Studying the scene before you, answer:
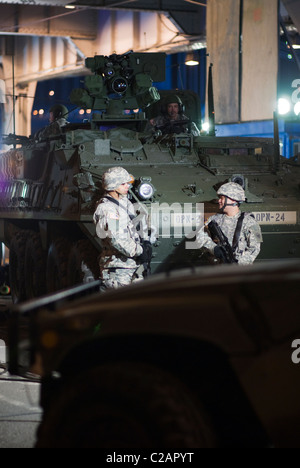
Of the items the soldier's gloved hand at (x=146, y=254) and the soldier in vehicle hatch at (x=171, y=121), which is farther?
the soldier in vehicle hatch at (x=171, y=121)

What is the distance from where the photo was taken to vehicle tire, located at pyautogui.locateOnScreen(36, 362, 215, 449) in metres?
3.21

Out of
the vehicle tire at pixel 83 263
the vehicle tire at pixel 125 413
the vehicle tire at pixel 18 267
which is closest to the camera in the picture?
the vehicle tire at pixel 125 413

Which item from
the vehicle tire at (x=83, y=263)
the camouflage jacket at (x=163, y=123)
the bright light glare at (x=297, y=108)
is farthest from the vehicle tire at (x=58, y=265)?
the bright light glare at (x=297, y=108)

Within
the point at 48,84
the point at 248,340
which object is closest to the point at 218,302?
the point at 248,340

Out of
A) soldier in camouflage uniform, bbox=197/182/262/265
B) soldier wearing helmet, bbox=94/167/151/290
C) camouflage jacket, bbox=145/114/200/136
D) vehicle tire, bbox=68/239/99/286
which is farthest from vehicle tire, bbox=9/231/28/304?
soldier in camouflage uniform, bbox=197/182/262/265

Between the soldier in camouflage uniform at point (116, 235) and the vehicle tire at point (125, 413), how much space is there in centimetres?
440

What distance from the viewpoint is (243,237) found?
7949mm

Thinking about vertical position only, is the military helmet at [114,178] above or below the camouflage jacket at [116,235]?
above

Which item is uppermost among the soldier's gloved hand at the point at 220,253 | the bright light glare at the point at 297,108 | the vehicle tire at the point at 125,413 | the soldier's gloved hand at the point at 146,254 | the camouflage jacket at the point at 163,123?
the bright light glare at the point at 297,108

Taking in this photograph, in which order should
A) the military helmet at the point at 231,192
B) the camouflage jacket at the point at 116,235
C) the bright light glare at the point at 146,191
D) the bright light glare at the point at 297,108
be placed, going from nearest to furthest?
the camouflage jacket at the point at 116,235 < the military helmet at the point at 231,192 < the bright light glare at the point at 146,191 < the bright light glare at the point at 297,108

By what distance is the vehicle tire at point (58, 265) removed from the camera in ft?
34.0

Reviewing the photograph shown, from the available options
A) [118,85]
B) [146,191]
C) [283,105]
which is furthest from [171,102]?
[283,105]

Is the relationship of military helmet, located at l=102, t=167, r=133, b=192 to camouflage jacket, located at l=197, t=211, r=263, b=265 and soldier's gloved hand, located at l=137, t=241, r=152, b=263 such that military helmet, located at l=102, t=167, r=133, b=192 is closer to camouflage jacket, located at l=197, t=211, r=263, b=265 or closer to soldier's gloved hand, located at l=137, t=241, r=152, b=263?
soldier's gloved hand, located at l=137, t=241, r=152, b=263

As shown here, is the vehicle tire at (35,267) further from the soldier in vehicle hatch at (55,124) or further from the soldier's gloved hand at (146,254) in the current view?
the soldier's gloved hand at (146,254)
